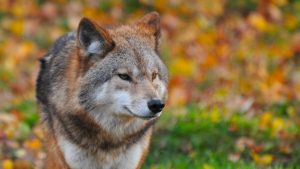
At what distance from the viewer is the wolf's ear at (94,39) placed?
635 cm

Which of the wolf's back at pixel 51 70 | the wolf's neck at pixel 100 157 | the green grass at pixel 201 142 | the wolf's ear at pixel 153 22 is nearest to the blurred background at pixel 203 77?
the green grass at pixel 201 142

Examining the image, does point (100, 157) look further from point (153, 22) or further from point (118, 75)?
point (153, 22)

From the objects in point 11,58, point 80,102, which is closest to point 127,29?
point 80,102

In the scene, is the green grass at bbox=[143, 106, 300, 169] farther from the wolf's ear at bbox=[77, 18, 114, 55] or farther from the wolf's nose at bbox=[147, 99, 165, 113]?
the wolf's ear at bbox=[77, 18, 114, 55]

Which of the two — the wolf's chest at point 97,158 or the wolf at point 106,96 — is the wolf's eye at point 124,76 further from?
the wolf's chest at point 97,158

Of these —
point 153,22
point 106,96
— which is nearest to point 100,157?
point 106,96

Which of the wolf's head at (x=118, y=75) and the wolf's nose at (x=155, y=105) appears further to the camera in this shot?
the wolf's head at (x=118, y=75)

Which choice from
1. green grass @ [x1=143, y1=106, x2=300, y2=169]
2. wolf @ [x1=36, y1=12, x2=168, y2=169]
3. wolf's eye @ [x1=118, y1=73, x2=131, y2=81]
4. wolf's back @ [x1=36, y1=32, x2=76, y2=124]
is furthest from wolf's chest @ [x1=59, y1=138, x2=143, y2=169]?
green grass @ [x1=143, y1=106, x2=300, y2=169]

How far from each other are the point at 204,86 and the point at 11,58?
4.04 metres

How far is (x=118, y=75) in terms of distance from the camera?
6.29m

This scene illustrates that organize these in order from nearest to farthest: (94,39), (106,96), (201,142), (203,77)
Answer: (106,96) → (94,39) → (201,142) → (203,77)

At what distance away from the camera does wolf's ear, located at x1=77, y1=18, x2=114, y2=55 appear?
635 cm

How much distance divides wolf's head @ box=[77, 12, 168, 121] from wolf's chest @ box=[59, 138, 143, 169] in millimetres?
418

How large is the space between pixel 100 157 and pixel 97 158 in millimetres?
31
